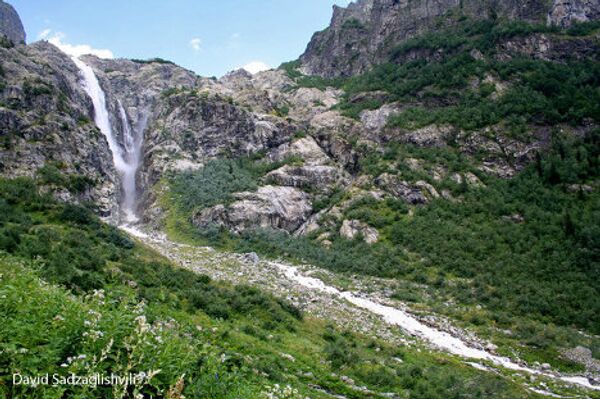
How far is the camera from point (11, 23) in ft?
587

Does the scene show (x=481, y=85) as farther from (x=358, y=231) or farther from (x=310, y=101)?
(x=358, y=231)

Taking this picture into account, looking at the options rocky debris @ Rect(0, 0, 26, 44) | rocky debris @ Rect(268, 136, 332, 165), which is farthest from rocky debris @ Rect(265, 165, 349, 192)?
rocky debris @ Rect(0, 0, 26, 44)

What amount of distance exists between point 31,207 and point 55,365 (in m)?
32.0

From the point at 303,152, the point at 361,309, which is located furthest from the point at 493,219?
the point at 303,152

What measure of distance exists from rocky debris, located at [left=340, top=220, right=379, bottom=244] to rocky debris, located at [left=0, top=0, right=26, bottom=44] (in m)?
187

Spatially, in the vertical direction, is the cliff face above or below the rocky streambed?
above

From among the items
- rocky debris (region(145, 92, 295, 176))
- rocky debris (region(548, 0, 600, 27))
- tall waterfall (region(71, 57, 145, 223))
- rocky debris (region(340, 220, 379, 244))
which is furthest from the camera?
rocky debris (region(548, 0, 600, 27))

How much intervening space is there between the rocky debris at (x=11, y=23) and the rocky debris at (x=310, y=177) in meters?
166

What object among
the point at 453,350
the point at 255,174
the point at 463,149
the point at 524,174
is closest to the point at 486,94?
the point at 463,149

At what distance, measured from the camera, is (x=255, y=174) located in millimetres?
77125

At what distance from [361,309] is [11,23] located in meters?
220

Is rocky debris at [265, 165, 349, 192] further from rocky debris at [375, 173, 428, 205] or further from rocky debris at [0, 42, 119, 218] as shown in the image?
rocky debris at [0, 42, 119, 218]

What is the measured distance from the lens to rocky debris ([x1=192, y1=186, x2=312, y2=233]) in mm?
61062

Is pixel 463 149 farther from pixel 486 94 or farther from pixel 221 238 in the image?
pixel 221 238
